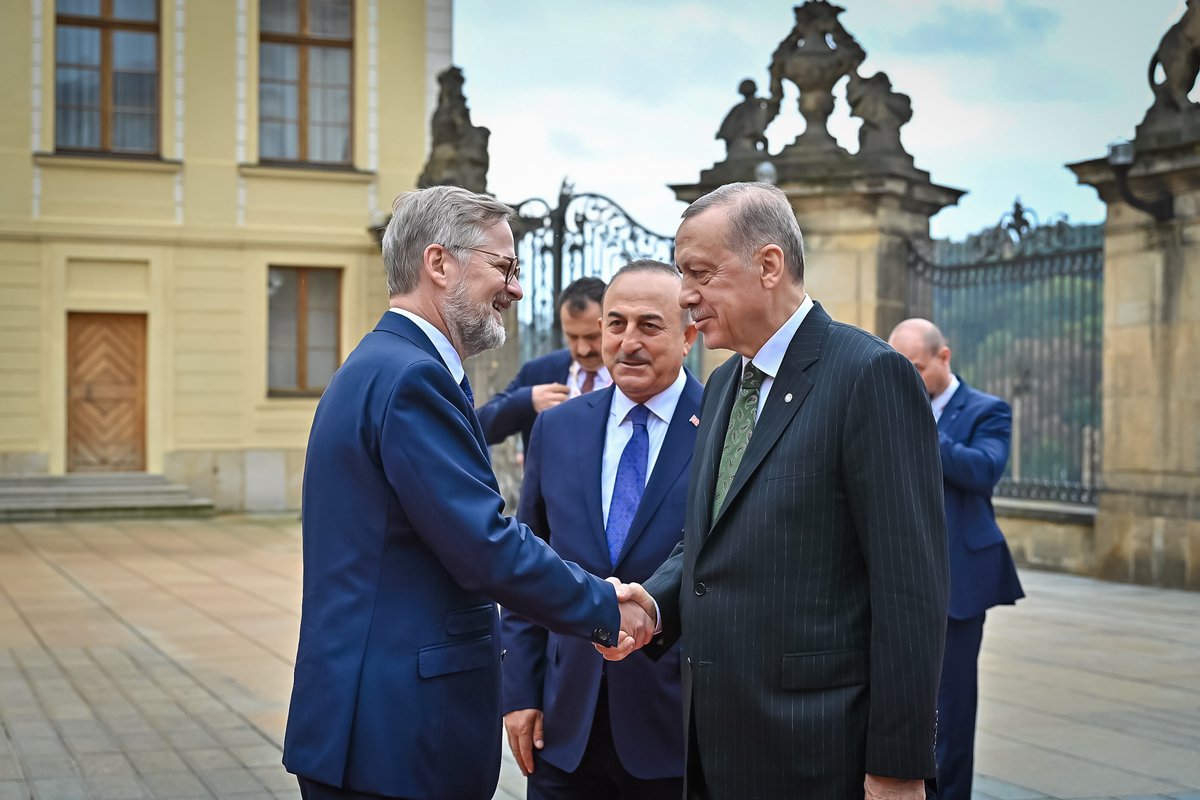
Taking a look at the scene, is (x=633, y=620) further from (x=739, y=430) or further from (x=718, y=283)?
(x=718, y=283)

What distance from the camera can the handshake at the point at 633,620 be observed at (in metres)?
3.23

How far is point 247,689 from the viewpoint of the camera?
786cm

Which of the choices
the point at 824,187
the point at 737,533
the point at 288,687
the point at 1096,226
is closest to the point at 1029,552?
the point at 1096,226

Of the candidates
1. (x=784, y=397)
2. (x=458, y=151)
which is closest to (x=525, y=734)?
(x=784, y=397)

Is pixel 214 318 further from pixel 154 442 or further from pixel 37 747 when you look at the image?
pixel 37 747

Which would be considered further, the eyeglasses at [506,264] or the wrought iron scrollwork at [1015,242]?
the wrought iron scrollwork at [1015,242]

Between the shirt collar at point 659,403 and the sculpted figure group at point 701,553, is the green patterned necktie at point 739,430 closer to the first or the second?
the sculpted figure group at point 701,553

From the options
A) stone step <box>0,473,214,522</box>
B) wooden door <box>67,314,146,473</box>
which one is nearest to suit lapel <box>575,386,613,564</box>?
stone step <box>0,473,214,522</box>

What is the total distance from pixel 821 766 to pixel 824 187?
34.0 feet

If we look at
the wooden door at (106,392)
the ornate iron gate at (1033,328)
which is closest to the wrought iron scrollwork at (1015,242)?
the ornate iron gate at (1033,328)

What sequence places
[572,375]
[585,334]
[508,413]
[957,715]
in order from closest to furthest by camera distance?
[957,715]
[585,334]
[508,413]
[572,375]

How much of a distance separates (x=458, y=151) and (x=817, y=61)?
531 cm

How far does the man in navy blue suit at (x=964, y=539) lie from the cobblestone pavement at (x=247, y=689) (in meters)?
0.63

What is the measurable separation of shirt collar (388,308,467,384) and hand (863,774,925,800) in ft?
3.84
